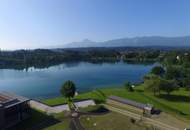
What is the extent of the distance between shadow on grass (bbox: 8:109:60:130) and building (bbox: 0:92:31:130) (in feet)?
3.18

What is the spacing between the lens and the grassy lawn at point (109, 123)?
26109 mm

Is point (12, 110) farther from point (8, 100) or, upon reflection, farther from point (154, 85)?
point (154, 85)

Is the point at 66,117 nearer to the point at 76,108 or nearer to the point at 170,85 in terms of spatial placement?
the point at 76,108

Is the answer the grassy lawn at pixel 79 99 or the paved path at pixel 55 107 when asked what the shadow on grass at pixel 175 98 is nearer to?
the grassy lawn at pixel 79 99

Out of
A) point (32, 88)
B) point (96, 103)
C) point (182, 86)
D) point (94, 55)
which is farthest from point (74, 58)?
point (96, 103)

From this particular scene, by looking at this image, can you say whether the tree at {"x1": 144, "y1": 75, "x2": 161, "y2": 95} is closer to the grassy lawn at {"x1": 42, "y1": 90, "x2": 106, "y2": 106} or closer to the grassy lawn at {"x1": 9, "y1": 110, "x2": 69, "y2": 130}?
the grassy lawn at {"x1": 42, "y1": 90, "x2": 106, "y2": 106}

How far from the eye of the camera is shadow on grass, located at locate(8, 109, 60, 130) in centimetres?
2669

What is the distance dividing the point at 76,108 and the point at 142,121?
10.7 meters

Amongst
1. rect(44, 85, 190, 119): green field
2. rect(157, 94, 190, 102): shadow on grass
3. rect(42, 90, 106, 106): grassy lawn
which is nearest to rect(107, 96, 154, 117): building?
rect(44, 85, 190, 119): green field

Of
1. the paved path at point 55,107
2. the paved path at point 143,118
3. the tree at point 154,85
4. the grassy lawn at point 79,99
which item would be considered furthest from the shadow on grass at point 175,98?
the paved path at point 55,107

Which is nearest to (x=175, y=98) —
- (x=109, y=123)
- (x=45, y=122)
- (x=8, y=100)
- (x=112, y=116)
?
(x=112, y=116)

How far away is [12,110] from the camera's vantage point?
28.2m

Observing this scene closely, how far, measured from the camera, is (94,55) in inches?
6137

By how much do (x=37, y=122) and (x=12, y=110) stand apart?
376 centimetres
